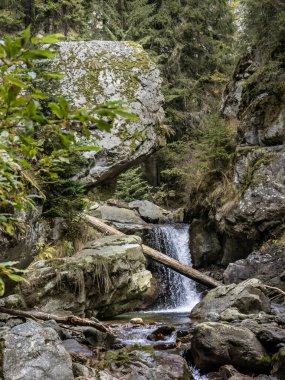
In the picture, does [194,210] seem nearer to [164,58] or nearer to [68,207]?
[68,207]

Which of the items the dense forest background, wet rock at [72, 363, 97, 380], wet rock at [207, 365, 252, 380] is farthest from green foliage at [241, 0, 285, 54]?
wet rock at [72, 363, 97, 380]

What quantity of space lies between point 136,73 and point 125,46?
49.2 inches

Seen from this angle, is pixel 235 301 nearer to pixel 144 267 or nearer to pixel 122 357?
pixel 144 267

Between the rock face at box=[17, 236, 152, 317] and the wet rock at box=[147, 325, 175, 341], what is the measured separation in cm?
→ 137

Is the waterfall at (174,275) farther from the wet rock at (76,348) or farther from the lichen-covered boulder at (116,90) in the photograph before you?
the wet rock at (76,348)

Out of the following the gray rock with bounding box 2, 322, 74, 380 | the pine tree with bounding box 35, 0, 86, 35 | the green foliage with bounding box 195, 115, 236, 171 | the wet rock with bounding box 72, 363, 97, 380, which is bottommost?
the wet rock with bounding box 72, 363, 97, 380

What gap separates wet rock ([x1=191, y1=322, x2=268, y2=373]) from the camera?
5598 millimetres

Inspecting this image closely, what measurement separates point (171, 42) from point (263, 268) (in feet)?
48.6

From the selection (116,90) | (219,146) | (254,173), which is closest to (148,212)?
(219,146)

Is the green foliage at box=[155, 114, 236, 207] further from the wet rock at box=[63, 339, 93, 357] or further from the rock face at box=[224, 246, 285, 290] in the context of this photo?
the wet rock at box=[63, 339, 93, 357]

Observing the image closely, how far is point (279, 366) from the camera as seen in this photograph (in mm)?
5281

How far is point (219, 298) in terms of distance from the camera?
28.9 feet

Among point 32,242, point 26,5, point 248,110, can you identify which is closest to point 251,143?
point 248,110

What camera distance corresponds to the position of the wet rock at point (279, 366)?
17.2 ft
